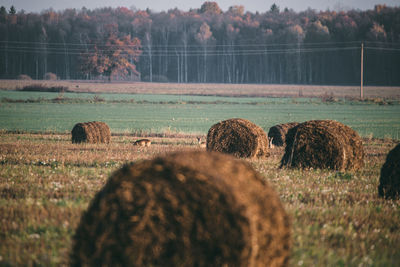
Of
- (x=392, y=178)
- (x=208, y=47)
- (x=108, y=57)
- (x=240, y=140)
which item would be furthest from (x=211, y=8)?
(x=392, y=178)

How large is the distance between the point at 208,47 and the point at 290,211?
471 feet

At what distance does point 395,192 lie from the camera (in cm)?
960

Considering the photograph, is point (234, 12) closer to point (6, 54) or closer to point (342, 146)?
point (6, 54)

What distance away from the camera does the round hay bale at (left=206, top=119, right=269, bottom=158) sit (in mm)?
16453

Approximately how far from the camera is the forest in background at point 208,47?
121312 millimetres

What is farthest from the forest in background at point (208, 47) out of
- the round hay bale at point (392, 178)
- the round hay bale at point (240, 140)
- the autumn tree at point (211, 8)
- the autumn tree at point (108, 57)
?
the round hay bale at point (392, 178)

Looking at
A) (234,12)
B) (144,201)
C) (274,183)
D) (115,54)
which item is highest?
(234,12)

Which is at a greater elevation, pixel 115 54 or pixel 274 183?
pixel 115 54

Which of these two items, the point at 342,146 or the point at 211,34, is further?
the point at 211,34

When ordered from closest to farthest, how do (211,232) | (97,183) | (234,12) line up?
(211,232) → (97,183) → (234,12)

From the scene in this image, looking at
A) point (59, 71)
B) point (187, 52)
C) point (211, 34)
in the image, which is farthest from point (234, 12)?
point (59, 71)

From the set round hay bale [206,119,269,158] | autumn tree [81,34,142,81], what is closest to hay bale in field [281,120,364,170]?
round hay bale [206,119,269,158]

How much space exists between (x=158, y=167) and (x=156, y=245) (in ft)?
2.70

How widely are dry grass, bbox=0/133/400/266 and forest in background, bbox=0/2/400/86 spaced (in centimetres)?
10013
